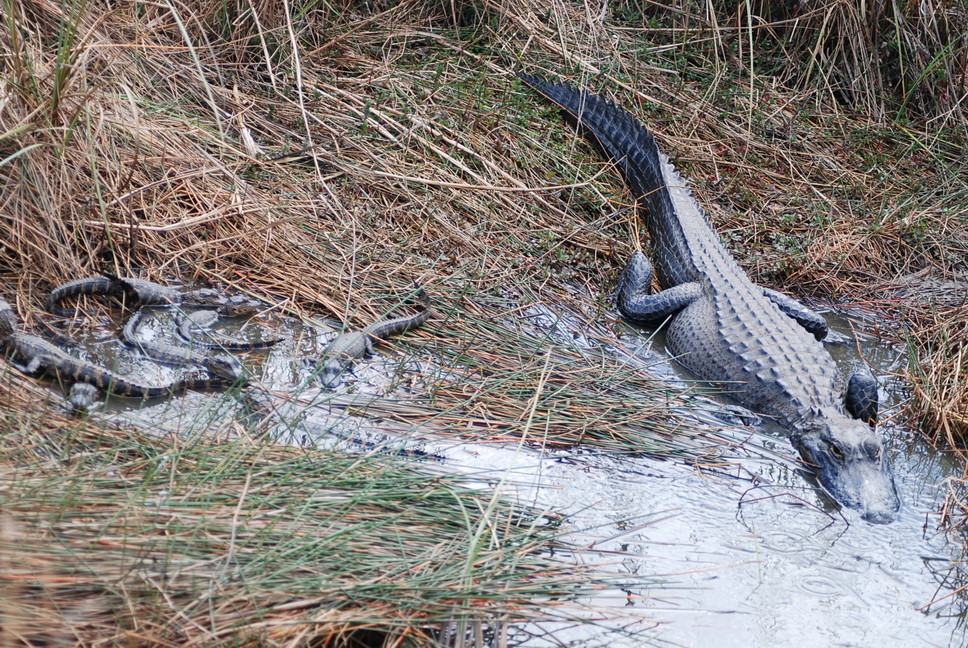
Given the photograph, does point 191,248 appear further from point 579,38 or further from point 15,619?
point 579,38

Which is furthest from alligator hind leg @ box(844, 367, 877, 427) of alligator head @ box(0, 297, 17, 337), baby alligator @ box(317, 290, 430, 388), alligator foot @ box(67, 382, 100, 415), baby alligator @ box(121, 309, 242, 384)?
alligator head @ box(0, 297, 17, 337)

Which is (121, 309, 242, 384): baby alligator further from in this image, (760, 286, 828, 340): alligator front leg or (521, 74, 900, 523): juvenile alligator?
(760, 286, 828, 340): alligator front leg

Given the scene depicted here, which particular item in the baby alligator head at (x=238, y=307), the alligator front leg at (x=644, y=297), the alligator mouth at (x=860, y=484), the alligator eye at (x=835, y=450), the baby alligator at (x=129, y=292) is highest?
the baby alligator at (x=129, y=292)

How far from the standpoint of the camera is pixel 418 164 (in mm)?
4875

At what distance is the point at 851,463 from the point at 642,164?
7.93 feet

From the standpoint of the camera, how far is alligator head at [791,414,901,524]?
127 inches

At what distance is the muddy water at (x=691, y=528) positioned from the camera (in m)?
2.54

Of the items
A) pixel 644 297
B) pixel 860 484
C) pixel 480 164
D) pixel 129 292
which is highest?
pixel 480 164

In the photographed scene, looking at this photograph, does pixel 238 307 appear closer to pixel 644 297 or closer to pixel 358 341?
pixel 358 341

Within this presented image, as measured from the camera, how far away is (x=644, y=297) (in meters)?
4.55

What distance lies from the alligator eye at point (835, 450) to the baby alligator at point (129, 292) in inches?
107

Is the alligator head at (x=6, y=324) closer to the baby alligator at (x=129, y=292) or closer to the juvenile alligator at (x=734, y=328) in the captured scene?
the baby alligator at (x=129, y=292)

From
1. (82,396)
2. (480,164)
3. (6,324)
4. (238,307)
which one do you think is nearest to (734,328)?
(480,164)

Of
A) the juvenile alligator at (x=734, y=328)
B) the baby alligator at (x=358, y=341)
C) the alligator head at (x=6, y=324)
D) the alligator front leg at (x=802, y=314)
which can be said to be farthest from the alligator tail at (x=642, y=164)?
the alligator head at (x=6, y=324)
